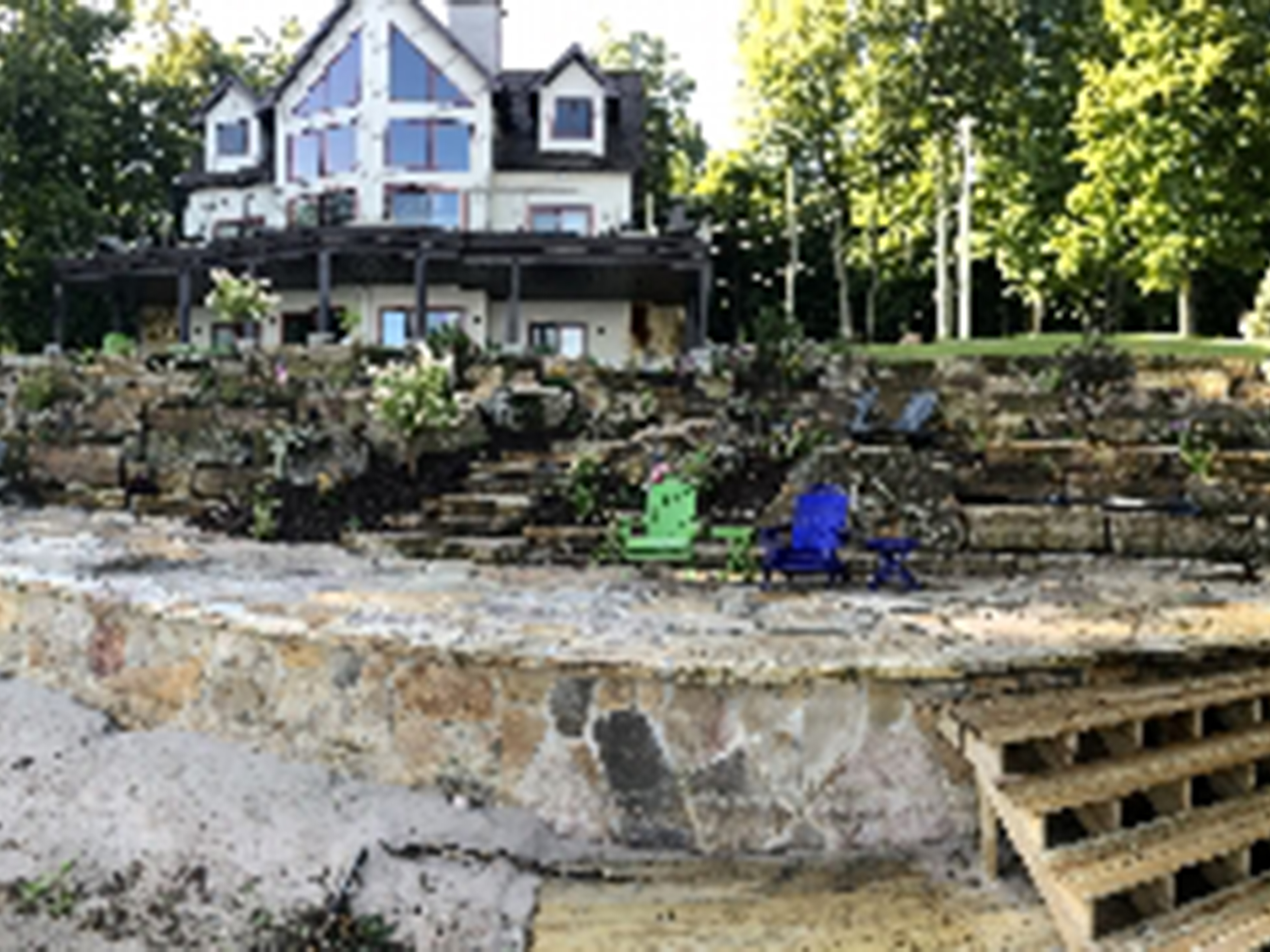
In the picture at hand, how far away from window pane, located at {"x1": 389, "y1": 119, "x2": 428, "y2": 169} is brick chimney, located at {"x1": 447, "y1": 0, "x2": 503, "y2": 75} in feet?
11.5

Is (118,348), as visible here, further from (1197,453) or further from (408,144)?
(1197,453)

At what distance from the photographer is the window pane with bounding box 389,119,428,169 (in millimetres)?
23312

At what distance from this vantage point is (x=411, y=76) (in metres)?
23.4

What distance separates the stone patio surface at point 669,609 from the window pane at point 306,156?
663 inches

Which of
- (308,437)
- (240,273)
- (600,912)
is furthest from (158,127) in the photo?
(600,912)

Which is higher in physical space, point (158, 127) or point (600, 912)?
point (158, 127)

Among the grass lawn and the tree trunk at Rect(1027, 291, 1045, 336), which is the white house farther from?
the tree trunk at Rect(1027, 291, 1045, 336)

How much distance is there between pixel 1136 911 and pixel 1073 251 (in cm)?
2494

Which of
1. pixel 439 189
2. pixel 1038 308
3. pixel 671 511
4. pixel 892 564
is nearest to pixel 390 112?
pixel 439 189

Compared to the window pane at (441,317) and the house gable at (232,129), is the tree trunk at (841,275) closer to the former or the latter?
the window pane at (441,317)

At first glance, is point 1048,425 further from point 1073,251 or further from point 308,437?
point 1073,251

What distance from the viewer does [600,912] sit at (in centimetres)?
448

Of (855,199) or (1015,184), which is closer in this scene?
(1015,184)

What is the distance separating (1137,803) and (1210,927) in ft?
2.86
